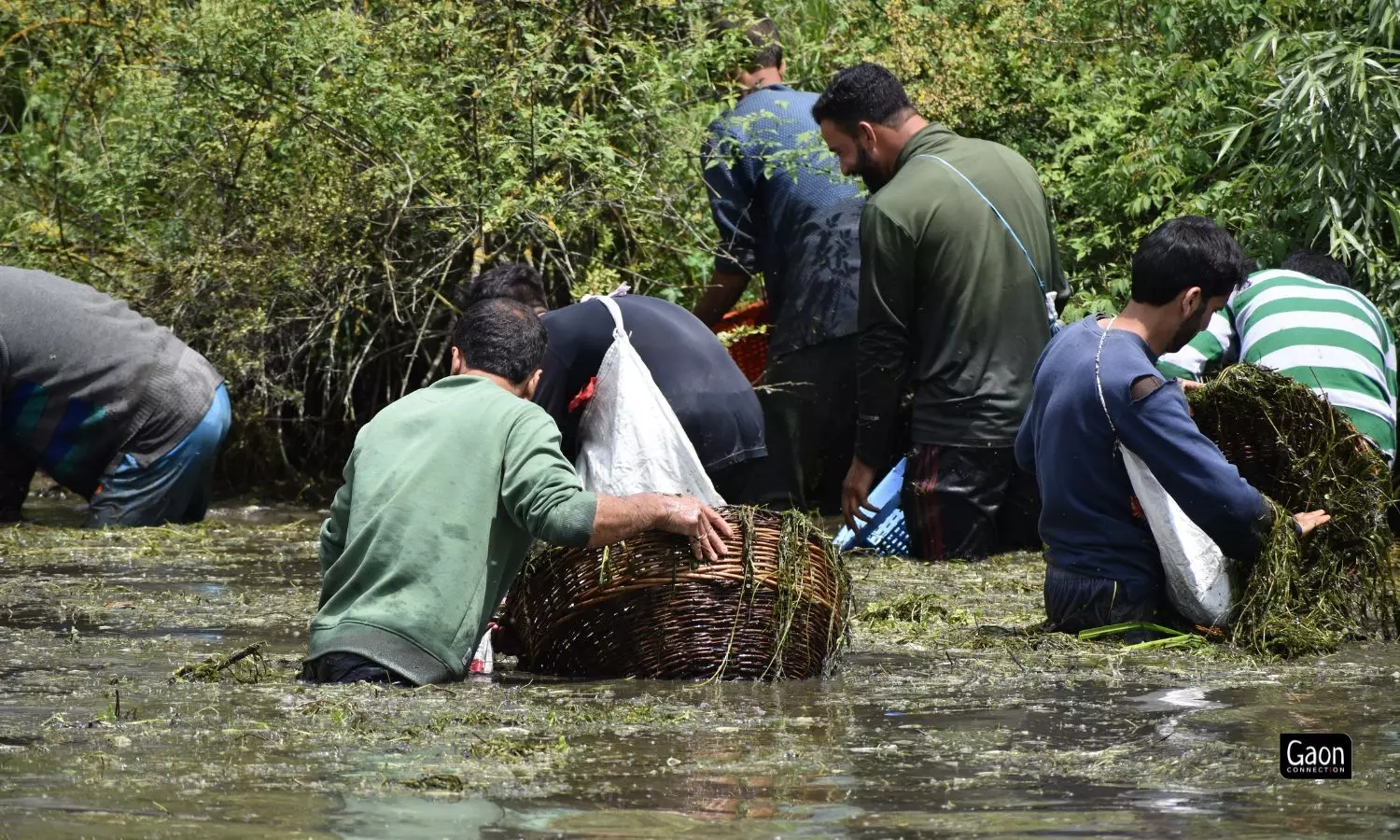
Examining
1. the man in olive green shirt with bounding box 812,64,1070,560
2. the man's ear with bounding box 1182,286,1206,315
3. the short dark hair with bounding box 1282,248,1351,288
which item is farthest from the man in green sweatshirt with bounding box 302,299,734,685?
the short dark hair with bounding box 1282,248,1351,288

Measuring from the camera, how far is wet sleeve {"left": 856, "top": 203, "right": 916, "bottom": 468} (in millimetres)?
7887

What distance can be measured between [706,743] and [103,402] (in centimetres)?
549

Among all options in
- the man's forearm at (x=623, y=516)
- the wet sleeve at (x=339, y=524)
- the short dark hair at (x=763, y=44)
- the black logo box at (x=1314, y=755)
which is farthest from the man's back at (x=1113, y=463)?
the short dark hair at (x=763, y=44)

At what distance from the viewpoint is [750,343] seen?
9.40 m

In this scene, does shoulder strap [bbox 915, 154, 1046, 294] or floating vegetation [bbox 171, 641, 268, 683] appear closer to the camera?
floating vegetation [bbox 171, 641, 268, 683]

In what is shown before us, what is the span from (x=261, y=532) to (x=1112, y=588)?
4927 mm

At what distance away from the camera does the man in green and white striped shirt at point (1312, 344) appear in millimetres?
6910

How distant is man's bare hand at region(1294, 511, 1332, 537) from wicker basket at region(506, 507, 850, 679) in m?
1.54

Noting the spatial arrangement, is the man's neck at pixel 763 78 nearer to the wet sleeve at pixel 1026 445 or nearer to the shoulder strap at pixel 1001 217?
the shoulder strap at pixel 1001 217

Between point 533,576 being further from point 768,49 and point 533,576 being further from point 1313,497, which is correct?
point 768,49

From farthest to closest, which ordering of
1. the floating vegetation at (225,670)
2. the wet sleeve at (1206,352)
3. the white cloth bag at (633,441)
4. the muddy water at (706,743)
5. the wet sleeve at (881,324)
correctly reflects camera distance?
the wet sleeve at (881,324) → the wet sleeve at (1206,352) → the white cloth bag at (633,441) → the floating vegetation at (225,670) → the muddy water at (706,743)

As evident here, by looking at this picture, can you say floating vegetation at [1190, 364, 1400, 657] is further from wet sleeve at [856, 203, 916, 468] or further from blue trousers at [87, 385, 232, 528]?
blue trousers at [87, 385, 232, 528]

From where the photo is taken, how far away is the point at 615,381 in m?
6.03

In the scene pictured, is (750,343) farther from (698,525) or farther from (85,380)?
(698,525)
